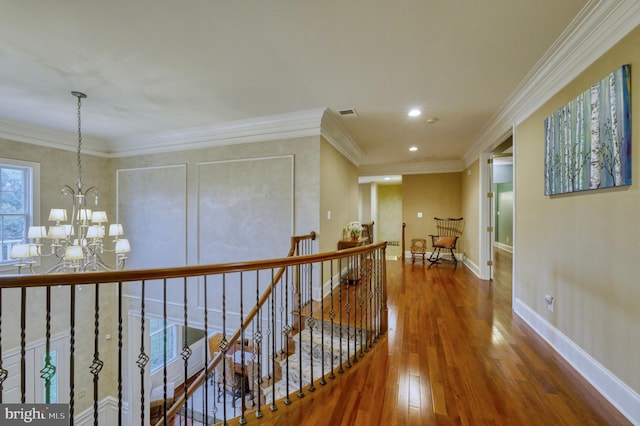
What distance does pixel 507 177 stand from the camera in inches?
299

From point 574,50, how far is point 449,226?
17.1 ft

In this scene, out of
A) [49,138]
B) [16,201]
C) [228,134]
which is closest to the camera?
[16,201]

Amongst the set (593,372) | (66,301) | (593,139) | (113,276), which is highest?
(593,139)

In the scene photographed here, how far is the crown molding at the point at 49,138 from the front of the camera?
13.2ft

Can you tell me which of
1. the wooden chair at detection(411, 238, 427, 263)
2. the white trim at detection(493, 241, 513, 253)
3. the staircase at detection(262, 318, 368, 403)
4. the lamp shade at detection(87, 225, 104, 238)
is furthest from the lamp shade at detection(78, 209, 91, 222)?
the white trim at detection(493, 241, 513, 253)

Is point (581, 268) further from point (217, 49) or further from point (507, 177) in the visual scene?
point (507, 177)

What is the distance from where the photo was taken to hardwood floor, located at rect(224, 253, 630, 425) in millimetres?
1766

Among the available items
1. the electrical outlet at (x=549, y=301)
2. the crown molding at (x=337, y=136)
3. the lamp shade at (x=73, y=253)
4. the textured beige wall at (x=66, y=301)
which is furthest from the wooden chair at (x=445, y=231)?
the textured beige wall at (x=66, y=301)

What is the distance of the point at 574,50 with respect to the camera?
217 cm

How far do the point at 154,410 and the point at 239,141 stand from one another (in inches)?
234

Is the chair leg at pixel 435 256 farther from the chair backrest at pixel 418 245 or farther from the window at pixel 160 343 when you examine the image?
the window at pixel 160 343

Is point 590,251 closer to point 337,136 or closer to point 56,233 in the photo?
point 337,136

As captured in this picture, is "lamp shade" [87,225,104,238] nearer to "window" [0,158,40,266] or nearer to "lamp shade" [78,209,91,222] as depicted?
"lamp shade" [78,209,91,222]

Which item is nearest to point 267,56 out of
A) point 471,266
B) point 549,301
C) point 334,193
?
point 334,193
